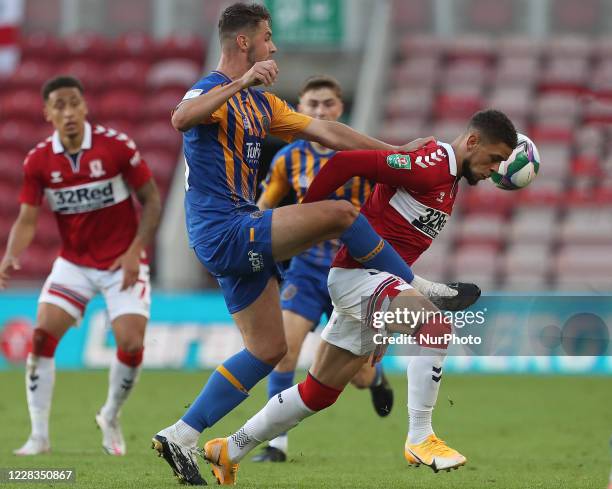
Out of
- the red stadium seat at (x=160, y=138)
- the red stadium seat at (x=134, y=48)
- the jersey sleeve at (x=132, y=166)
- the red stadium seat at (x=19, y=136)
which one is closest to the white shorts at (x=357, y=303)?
the jersey sleeve at (x=132, y=166)

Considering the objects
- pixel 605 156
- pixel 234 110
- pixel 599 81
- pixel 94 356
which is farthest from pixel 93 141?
pixel 599 81

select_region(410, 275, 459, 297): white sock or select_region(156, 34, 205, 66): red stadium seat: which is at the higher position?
select_region(156, 34, 205, 66): red stadium seat

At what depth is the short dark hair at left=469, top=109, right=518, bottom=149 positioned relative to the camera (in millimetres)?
6316

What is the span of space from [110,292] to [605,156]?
10.4m

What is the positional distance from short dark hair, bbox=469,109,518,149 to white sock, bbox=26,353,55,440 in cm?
366

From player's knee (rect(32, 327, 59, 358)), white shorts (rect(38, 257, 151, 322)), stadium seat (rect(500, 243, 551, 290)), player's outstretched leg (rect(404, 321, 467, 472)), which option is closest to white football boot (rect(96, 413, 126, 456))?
player's knee (rect(32, 327, 59, 358))

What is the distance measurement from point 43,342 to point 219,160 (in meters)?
2.74

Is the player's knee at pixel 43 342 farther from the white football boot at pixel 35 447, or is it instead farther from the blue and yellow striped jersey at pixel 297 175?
the blue and yellow striped jersey at pixel 297 175

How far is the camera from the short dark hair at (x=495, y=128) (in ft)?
20.7

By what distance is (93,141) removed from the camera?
870 centimetres

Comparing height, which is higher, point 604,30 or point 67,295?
point 604,30

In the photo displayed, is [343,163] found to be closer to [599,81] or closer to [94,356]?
[94,356]

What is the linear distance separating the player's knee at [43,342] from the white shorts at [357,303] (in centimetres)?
266

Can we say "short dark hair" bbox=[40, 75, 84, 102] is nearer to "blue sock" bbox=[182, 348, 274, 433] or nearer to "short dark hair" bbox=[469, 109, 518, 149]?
"blue sock" bbox=[182, 348, 274, 433]
